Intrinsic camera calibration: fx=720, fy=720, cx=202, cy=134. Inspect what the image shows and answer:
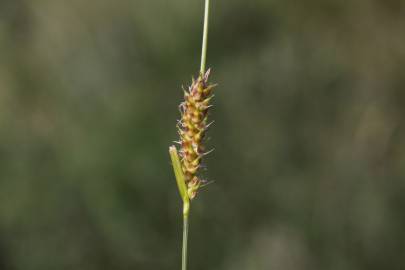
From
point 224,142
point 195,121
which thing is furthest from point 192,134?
point 224,142

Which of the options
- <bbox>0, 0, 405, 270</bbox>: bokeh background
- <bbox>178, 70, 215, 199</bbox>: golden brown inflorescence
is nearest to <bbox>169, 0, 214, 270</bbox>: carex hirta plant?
<bbox>178, 70, 215, 199</bbox>: golden brown inflorescence

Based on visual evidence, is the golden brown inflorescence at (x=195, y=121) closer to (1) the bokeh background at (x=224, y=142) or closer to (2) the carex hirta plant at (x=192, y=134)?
(2) the carex hirta plant at (x=192, y=134)

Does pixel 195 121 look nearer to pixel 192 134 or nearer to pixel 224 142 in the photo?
pixel 192 134

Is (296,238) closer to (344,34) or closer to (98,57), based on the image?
(344,34)

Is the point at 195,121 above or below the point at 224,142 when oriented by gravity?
above

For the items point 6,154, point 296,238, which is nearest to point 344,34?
point 296,238

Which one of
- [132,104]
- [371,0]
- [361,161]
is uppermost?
[371,0]
